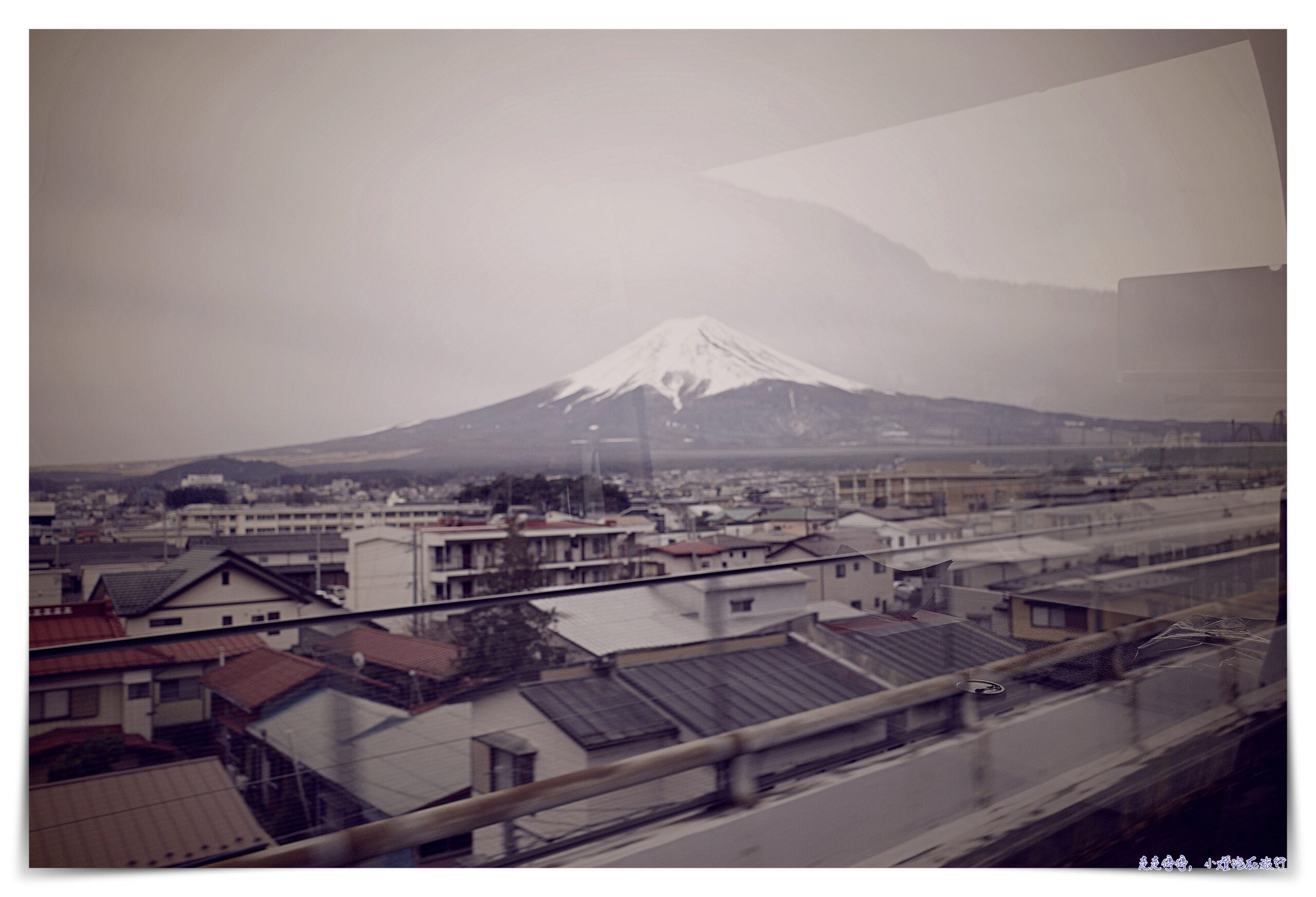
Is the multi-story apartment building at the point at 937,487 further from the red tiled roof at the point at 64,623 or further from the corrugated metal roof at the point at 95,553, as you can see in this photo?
the corrugated metal roof at the point at 95,553

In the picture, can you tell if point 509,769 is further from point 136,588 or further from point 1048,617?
point 136,588

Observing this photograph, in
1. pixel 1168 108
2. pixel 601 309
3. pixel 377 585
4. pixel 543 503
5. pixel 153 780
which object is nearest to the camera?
pixel 153 780

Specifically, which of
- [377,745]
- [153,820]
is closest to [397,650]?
[377,745]

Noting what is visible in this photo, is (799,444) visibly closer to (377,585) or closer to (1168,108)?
(1168,108)

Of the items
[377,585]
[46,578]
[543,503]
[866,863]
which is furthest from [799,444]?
[46,578]

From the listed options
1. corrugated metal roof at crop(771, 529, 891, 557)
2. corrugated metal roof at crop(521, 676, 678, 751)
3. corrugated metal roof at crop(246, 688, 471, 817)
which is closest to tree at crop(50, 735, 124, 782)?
corrugated metal roof at crop(246, 688, 471, 817)
